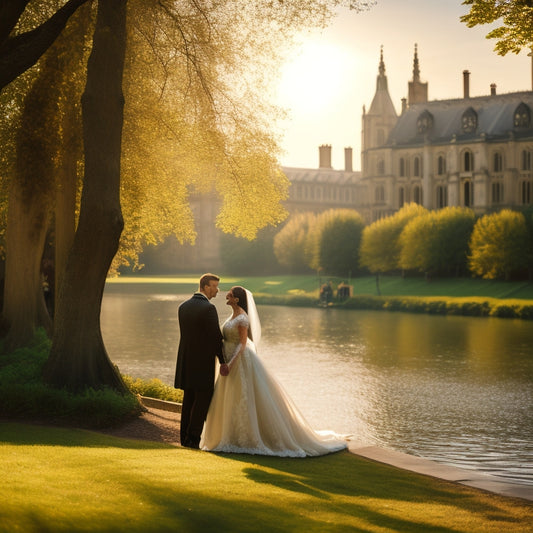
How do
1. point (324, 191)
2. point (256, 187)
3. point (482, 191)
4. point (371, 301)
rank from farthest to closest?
point (324, 191)
point (482, 191)
point (371, 301)
point (256, 187)

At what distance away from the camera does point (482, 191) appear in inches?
3625

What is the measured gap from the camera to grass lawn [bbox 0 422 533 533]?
219 inches

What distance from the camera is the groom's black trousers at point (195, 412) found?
916cm

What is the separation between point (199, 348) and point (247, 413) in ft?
2.71

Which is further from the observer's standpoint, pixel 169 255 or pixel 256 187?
pixel 169 255

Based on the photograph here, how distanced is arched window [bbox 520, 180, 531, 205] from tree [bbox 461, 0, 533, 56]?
83.9 m

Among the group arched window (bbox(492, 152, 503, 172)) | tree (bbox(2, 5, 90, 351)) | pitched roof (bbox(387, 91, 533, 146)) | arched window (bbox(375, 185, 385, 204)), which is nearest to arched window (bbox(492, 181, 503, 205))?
arched window (bbox(492, 152, 503, 172))

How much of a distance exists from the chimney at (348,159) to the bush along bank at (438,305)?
79.6m

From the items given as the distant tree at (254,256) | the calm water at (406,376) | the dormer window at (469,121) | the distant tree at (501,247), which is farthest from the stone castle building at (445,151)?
the calm water at (406,376)

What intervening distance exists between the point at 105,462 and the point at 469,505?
3.02m

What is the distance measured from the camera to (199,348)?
29.5 ft

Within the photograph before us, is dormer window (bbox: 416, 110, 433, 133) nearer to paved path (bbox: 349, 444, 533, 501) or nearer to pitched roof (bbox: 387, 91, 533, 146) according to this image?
pitched roof (bbox: 387, 91, 533, 146)

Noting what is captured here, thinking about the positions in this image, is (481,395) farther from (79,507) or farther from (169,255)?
(169,255)

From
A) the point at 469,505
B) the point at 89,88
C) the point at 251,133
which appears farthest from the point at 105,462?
the point at 251,133
